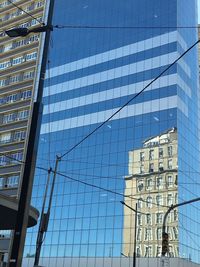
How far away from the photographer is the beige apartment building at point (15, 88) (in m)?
87.4

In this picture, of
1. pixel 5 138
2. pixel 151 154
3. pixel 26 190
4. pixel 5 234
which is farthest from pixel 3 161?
pixel 26 190

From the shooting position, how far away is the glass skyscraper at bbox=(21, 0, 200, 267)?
76812mm

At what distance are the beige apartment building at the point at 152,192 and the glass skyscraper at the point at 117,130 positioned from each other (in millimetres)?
177

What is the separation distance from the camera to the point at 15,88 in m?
96.1

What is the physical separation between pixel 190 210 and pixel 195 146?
43.0 ft

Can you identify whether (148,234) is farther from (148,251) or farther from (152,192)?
(152,192)

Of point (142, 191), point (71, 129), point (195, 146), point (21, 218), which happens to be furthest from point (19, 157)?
point (21, 218)

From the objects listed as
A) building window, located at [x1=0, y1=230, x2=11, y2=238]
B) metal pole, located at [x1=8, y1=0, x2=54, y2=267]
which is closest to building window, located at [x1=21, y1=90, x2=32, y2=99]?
building window, located at [x1=0, y1=230, x2=11, y2=238]

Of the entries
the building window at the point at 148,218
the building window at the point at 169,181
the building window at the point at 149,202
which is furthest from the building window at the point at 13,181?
the building window at the point at 169,181

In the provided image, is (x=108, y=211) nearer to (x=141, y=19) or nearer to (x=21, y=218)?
(x=141, y=19)

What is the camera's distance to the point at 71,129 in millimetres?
91188

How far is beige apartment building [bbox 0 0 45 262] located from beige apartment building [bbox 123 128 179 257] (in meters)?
21.8

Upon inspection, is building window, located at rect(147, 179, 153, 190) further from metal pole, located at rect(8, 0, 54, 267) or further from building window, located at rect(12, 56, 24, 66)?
metal pole, located at rect(8, 0, 54, 267)

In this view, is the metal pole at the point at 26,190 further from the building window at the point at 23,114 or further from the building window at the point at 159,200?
the building window at the point at 23,114
